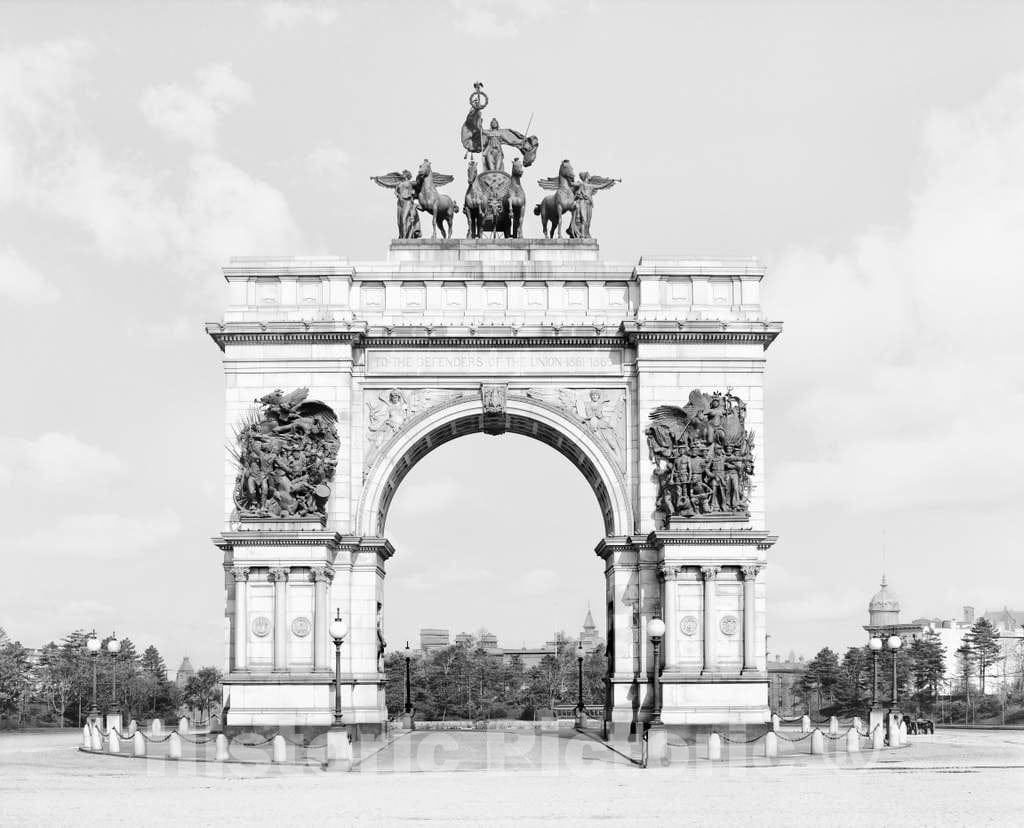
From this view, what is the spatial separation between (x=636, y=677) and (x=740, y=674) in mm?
3214

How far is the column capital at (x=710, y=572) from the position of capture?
45.0 metres

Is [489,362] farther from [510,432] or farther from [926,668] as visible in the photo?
[926,668]

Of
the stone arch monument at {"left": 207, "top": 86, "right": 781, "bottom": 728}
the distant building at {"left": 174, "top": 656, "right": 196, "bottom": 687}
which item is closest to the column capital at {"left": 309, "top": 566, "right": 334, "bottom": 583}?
the stone arch monument at {"left": 207, "top": 86, "right": 781, "bottom": 728}

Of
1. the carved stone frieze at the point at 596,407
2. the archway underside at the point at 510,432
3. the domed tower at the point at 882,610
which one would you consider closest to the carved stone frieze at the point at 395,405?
the archway underside at the point at 510,432

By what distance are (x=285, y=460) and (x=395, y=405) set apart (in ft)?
12.8

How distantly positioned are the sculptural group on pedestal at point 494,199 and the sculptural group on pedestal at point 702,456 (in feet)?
23.1

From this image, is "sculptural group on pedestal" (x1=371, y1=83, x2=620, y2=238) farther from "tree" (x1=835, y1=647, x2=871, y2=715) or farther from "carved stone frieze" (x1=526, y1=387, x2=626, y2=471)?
"tree" (x1=835, y1=647, x2=871, y2=715)

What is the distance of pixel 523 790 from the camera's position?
99.0ft

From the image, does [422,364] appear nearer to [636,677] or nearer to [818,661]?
[636,677]

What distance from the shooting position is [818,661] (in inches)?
4724

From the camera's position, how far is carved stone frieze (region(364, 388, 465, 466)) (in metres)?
47.1

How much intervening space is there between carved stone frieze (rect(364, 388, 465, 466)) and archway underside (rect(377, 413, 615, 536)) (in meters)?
0.76

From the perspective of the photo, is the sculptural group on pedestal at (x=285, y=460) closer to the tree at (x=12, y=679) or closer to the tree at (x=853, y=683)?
the tree at (x=12, y=679)

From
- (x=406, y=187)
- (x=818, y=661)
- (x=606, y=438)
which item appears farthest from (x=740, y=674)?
(x=818, y=661)
